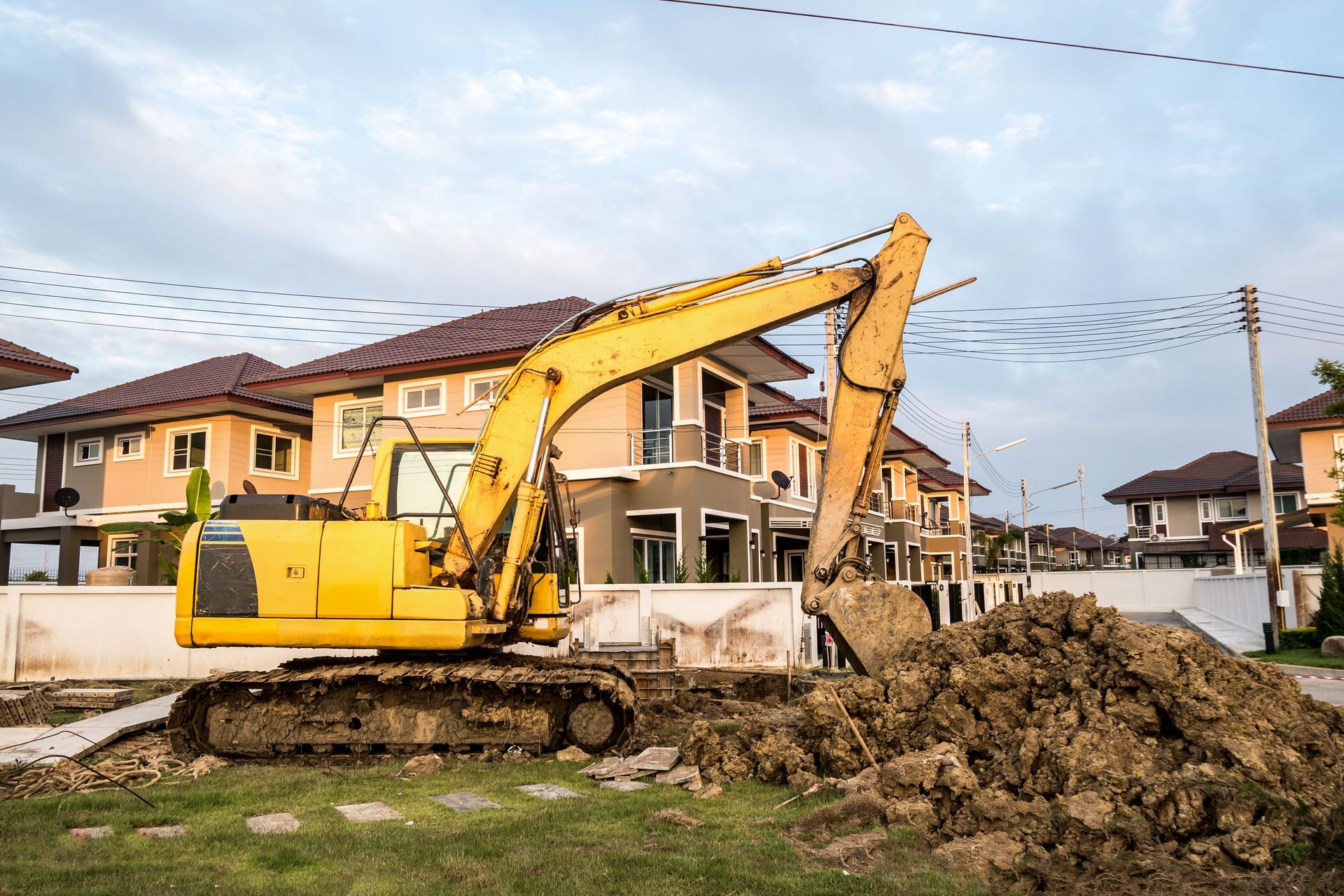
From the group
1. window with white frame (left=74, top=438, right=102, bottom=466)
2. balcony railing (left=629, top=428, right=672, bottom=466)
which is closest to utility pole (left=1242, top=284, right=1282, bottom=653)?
balcony railing (left=629, top=428, right=672, bottom=466)

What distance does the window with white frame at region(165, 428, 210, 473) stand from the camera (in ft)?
91.3

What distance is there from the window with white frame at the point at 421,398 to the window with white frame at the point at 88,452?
11743 millimetres

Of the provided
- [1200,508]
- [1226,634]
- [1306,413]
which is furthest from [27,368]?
[1200,508]

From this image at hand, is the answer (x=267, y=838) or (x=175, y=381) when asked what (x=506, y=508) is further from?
(x=175, y=381)

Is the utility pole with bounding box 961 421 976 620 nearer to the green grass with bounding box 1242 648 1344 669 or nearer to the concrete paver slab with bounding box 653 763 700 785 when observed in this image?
the green grass with bounding box 1242 648 1344 669

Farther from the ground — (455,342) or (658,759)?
(455,342)

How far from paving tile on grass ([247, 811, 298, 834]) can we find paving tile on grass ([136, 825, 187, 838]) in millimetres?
416

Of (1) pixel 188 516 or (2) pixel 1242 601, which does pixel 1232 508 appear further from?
(1) pixel 188 516

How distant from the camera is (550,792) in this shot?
25.8 ft

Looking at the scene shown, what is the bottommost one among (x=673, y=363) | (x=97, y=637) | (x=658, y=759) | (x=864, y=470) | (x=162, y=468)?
(x=658, y=759)

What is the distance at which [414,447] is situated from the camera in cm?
1105

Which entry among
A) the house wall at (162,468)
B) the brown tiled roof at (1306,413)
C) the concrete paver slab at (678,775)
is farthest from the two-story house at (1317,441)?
the house wall at (162,468)

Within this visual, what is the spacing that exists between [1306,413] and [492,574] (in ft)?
96.5

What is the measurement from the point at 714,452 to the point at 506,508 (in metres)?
15.6
